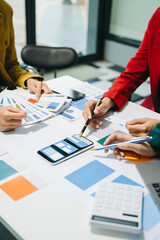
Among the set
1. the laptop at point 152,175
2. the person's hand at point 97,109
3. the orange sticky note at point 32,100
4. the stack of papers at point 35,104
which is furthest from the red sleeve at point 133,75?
the laptop at point 152,175

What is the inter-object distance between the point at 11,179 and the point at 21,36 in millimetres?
3394

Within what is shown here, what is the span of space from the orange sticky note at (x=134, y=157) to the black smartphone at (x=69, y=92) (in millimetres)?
593

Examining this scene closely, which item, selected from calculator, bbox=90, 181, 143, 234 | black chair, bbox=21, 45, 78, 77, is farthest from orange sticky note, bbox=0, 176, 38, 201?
black chair, bbox=21, 45, 78, 77

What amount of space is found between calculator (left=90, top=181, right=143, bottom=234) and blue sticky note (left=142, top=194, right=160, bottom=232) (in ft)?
0.10

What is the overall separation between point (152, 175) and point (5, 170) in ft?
1.84

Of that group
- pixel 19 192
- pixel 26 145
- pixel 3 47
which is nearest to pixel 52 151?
pixel 26 145

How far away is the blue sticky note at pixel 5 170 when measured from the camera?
104 centimetres

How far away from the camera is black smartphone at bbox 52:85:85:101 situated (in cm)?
169

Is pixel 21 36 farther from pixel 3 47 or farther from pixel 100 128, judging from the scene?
pixel 100 128

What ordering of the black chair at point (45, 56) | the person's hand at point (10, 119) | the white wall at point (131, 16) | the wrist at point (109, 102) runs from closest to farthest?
the person's hand at point (10, 119) → the wrist at point (109, 102) → the black chair at point (45, 56) → the white wall at point (131, 16)

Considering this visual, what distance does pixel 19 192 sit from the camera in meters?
0.97

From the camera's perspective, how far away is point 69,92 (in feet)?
5.71

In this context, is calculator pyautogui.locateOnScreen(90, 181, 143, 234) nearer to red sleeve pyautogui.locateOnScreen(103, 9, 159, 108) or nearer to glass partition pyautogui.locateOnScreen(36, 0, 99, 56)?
red sleeve pyautogui.locateOnScreen(103, 9, 159, 108)

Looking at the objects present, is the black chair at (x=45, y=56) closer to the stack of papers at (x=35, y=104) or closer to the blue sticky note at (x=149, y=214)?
the stack of papers at (x=35, y=104)
